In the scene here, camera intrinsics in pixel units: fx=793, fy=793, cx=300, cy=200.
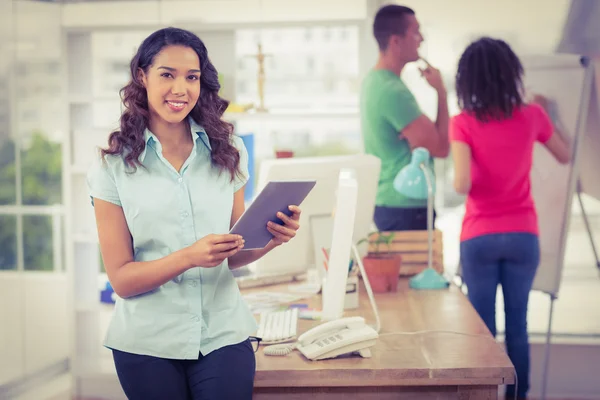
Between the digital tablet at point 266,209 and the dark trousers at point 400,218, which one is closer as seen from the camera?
the digital tablet at point 266,209

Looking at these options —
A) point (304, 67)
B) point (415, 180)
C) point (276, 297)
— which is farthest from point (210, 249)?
point (304, 67)

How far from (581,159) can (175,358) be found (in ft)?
8.84

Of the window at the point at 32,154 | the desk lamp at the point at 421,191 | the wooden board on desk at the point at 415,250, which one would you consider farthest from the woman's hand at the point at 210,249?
the window at the point at 32,154

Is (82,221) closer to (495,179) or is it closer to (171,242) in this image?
(495,179)

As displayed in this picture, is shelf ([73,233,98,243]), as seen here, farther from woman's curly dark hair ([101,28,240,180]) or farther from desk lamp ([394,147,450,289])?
woman's curly dark hair ([101,28,240,180])

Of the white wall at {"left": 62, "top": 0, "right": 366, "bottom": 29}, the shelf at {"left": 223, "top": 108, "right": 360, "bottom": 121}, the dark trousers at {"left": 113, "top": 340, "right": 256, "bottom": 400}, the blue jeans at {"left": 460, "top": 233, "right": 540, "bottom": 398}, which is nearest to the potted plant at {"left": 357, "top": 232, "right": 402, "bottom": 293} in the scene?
the blue jeans at {"left": 460, "top": 233, "right": 540, "bottom": 398}

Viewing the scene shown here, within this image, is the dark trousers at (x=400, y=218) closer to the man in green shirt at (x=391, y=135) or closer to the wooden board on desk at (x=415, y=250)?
the man in green shirt at (x=391, y=135)

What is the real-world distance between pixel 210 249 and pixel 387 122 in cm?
224

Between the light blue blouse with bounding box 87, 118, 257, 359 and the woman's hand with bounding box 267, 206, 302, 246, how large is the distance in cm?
10

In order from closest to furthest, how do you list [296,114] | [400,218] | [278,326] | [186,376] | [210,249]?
[210,249], [186,376], [278,326], [400,218], [296,114]

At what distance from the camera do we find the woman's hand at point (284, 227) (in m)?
1.65

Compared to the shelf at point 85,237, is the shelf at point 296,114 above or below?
above

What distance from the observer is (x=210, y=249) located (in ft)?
4.90

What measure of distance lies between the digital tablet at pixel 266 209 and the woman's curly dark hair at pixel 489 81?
1430mm
